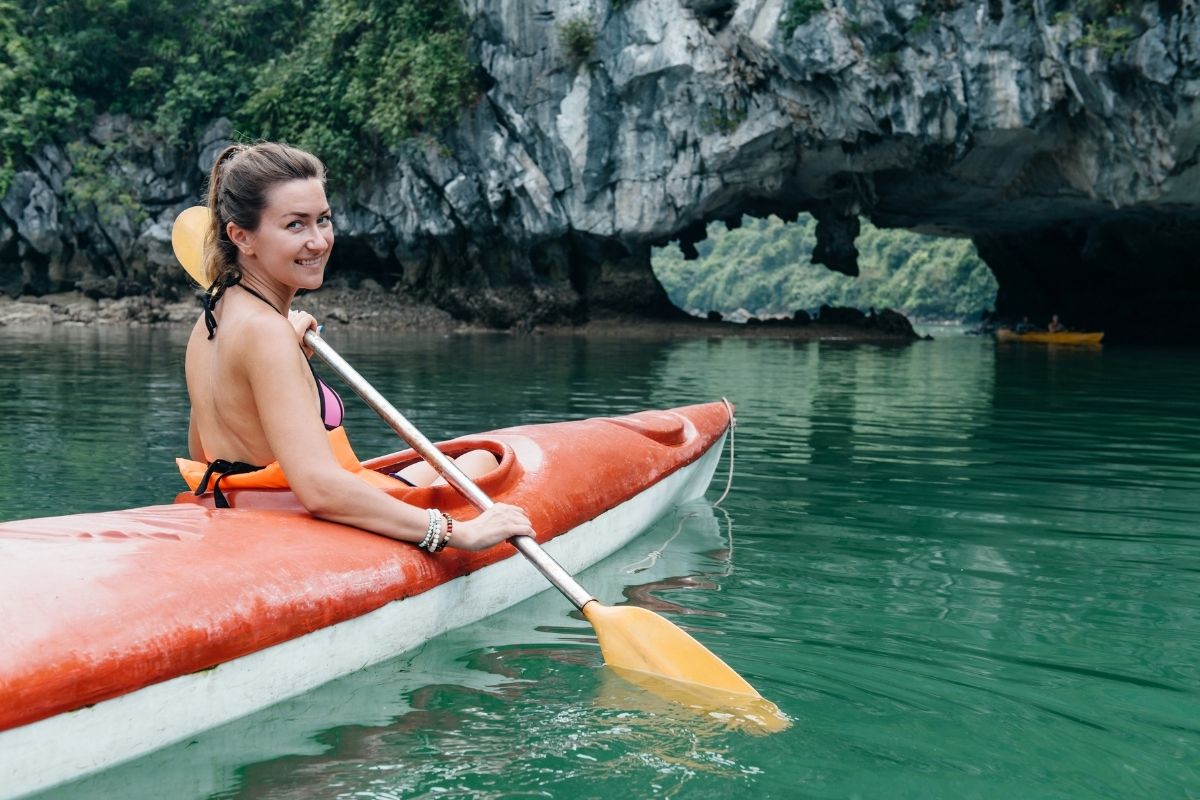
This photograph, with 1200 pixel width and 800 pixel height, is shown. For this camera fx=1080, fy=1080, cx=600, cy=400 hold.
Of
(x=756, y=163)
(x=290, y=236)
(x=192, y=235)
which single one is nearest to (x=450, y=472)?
(x=290, y=236)

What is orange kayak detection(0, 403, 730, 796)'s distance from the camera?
7.31ft

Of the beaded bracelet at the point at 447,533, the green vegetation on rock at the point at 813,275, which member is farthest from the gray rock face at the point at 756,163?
the green vegetation on rock at the point at 813,275

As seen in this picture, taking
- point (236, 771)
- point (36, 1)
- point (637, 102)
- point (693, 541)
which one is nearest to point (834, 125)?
point (637, 102)

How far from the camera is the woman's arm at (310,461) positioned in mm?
2766

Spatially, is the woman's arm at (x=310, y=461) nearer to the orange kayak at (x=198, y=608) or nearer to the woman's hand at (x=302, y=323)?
the orange kayak at (x=198, y=608)

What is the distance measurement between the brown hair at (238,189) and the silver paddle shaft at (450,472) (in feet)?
1.17

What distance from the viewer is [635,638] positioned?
3070mm

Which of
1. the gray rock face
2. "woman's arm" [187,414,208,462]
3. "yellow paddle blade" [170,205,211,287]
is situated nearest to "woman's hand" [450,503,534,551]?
"woman's arm" [187,414,208,462]

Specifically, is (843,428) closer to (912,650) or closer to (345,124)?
(912,650)

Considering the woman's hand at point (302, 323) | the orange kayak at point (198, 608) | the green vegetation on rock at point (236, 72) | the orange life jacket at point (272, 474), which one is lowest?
the orange kayak at point (198, 608)

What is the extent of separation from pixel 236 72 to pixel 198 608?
86.2 ft

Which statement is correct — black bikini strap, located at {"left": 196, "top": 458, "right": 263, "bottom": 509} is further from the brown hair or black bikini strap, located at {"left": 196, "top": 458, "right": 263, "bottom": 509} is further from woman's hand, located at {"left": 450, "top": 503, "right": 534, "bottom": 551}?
woman's hand, located at {"left": 450, "top": 503, "right": 534, "bottom": 551}

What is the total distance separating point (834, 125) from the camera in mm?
18656

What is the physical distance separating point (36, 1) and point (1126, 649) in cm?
3004
